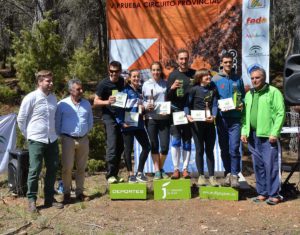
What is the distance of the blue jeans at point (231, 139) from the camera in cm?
701

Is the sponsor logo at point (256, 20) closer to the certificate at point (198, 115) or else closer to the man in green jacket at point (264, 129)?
the man in green jacket at point (264, 129)

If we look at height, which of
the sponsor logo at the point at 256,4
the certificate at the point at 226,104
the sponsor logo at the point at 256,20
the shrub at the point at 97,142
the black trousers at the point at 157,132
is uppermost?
the sponsor logo at the point at 256,4

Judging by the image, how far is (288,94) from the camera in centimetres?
681

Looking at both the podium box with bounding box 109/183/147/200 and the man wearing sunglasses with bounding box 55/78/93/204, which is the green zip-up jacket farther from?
the man wearing sunglasses with bounding box 55/78/93/204

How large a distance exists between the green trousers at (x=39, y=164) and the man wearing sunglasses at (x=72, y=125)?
0.22 meters

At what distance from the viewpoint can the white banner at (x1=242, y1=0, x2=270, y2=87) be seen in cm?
839

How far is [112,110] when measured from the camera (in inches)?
282

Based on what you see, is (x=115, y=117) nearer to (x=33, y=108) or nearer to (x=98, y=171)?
(x=33, y=108)

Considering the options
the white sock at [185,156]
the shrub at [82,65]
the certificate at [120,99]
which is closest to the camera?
the certificate at [120,99]

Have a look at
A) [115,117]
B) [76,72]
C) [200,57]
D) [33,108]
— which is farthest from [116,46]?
[33,108]

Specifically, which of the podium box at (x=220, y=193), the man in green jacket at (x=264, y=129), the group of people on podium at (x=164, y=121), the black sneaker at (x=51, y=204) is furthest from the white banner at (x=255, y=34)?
the black sneaker at (x=51, y=204)

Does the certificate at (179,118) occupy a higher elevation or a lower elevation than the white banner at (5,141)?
higher

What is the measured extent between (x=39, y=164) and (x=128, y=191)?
55.5 inches

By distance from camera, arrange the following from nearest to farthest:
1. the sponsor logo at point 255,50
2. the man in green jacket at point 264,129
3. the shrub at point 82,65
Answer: the man in green jacket at point 264,129
the sponsor logo at point 255,50
the shrub at point 82,65
